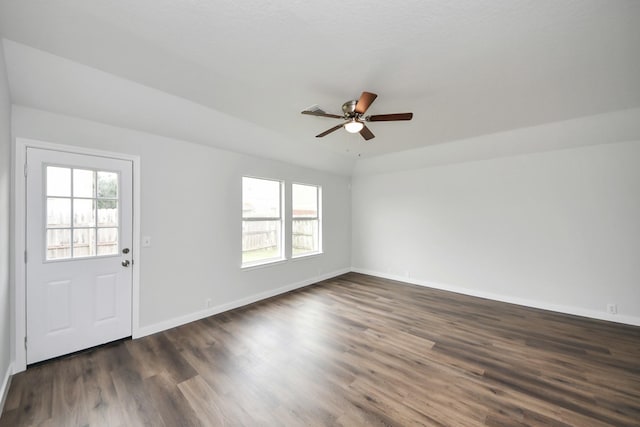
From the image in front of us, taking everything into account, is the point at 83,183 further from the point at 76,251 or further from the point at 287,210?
the point at 287,210

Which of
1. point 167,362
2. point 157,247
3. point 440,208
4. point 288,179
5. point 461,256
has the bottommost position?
point 167,362

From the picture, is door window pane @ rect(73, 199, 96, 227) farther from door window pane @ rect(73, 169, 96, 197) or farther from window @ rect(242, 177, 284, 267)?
window @ rect(242, 177, 284, 267)

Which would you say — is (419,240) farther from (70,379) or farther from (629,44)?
(70,379)

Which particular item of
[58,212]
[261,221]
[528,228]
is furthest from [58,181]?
[528,228]

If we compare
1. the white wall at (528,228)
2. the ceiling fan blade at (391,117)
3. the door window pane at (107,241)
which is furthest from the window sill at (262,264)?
the ceiling fan blade at (391,117)

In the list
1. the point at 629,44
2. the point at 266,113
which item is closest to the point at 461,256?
the point at 629,44

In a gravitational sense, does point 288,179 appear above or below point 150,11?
below

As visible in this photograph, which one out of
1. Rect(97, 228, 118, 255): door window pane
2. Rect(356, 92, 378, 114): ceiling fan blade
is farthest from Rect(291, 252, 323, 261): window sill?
Rect(356, 92, 378, 114): ceiling fan blade

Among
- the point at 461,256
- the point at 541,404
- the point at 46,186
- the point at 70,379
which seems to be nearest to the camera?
the point at 541,404

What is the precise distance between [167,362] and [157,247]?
138 cm

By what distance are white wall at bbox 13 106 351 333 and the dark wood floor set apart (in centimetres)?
43

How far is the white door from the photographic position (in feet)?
7.73

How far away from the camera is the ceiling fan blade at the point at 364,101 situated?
214cm

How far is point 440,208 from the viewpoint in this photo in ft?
16.2
